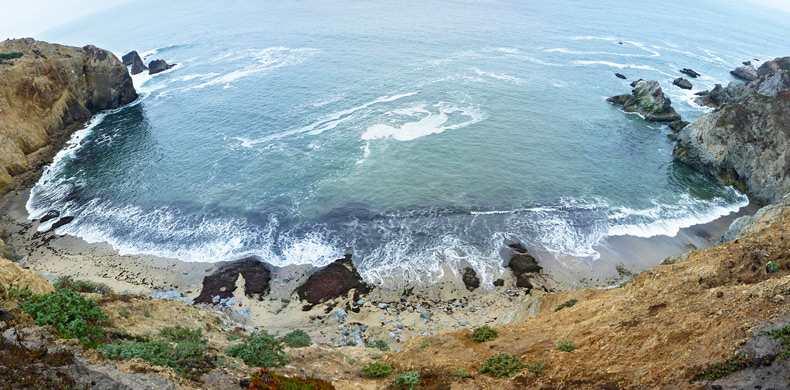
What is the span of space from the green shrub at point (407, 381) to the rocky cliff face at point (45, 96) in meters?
60.4

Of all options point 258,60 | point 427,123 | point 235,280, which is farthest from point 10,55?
point 427,123

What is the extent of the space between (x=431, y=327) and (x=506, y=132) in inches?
1620

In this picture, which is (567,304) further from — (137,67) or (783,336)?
(137,67)

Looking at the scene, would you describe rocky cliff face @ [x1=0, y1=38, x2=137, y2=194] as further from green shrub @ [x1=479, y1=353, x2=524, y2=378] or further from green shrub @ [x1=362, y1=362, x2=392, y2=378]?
green shrub @ [x1=479, y1=353, x2=524, y2=378]

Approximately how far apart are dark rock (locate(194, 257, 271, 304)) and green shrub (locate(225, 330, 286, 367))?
57.7 feet

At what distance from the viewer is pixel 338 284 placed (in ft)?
122

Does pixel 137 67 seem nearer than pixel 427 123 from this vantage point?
No

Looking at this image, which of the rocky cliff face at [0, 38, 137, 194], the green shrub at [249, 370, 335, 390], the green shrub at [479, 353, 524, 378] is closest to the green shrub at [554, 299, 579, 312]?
the green shrub at [479, 353, 524, 378]

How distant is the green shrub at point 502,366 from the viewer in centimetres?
1798

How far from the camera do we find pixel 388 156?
188 feet

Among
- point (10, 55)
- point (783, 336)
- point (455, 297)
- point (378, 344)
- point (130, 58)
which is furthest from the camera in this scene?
point (130, 58)

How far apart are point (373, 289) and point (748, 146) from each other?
53.7 m

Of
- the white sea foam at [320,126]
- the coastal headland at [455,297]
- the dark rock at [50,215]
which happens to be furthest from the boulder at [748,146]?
the dark rock at [50,215]

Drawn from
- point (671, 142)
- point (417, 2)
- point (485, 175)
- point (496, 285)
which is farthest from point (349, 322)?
point (417, 2)
